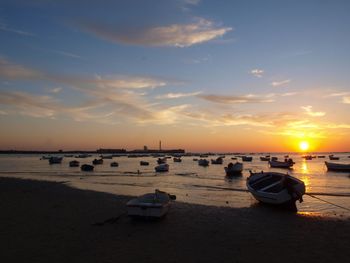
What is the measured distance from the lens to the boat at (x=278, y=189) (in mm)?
26406

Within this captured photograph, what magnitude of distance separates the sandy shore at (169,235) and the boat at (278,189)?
3.62 feet

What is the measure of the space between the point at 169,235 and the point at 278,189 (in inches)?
486

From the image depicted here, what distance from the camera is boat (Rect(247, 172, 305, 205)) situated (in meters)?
26.4

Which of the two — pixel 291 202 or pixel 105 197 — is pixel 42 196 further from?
pixel 291 202

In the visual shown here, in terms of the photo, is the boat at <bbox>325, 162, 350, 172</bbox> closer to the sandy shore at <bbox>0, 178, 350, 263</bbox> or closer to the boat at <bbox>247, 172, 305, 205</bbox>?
the boat at <bbox>247, 172, 305, 205</bbox>

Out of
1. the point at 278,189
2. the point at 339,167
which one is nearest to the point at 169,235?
the point at 278,189

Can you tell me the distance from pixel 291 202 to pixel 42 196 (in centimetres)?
1992

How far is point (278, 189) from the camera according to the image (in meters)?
27.4

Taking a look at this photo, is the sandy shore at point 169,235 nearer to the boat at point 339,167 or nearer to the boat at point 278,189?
the boat at point 278,189

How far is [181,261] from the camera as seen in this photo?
1366cm

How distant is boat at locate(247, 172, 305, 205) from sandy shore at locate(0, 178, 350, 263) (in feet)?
3.62

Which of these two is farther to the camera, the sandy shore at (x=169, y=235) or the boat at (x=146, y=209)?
the boat at (x=146, y=209)

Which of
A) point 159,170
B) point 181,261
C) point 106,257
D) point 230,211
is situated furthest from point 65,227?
point 159,170

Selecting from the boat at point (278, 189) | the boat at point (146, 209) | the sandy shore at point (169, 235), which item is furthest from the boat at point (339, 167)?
the boat at point (146, 209)
